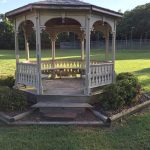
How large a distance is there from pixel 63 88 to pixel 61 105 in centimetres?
212

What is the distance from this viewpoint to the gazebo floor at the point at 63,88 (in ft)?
33.7

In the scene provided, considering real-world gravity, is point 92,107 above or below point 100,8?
below

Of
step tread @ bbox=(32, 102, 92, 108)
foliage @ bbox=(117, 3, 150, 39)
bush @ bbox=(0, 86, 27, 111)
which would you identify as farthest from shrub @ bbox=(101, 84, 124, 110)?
foliage @ bbox=(117, 3, 150, 39)

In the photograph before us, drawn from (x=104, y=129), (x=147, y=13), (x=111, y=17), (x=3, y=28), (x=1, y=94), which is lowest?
(x=104, y=129)

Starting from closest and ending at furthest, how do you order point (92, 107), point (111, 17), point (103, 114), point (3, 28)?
point (103, 114) → point (92, 107) → point (111, 17) → point (3, 28)

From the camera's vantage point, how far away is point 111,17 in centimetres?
1085

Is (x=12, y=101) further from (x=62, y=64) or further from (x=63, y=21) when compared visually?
(x=62, y=64)

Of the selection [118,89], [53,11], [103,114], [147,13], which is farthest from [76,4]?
[147,13]

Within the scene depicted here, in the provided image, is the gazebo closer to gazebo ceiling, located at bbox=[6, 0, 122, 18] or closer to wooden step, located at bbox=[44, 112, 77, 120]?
gazebo ceiling, located at bbox=[6, 0, 122, 18]

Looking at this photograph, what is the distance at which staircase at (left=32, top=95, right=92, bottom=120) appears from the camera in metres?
8.66

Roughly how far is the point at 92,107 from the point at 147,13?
83.7 meters

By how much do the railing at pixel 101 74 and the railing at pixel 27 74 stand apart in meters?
1.99

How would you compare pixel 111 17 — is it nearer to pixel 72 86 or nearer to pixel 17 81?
pixel 72 86

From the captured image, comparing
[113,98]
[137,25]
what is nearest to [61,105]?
[113,98]
